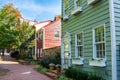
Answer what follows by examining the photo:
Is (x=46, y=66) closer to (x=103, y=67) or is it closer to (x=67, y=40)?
(x=67, y=40)

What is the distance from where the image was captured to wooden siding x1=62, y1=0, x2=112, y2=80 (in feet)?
28.5

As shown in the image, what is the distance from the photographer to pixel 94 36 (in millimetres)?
9922

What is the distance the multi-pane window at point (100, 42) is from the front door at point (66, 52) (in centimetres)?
339

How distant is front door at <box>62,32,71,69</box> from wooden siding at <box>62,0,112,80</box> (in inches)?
21.3

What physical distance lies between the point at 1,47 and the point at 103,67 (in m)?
11.8

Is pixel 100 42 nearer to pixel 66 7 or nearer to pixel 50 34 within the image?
pixel 66 7

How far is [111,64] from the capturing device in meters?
8.29

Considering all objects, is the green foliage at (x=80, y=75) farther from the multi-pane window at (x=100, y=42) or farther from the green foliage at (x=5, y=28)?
the green foliage at (x=5, y=28)

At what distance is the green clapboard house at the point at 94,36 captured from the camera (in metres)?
8.36

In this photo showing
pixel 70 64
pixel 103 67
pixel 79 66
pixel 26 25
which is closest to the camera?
pixel 103 67

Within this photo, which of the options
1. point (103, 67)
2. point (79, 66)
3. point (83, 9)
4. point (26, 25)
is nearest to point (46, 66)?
point (79, 66)

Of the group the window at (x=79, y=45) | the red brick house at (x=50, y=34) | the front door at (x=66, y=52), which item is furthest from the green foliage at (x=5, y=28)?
the red brick house at (x=50, y=34)

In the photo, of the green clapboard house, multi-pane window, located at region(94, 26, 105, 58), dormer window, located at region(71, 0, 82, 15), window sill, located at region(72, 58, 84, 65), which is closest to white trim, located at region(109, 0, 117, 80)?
the green clapboard house

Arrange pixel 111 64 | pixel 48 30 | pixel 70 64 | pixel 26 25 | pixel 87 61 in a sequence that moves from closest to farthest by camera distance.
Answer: pixel 111 64 → pixel 87 61 → pixel 70 64 → pixel 48 30 → pixel 26 25
